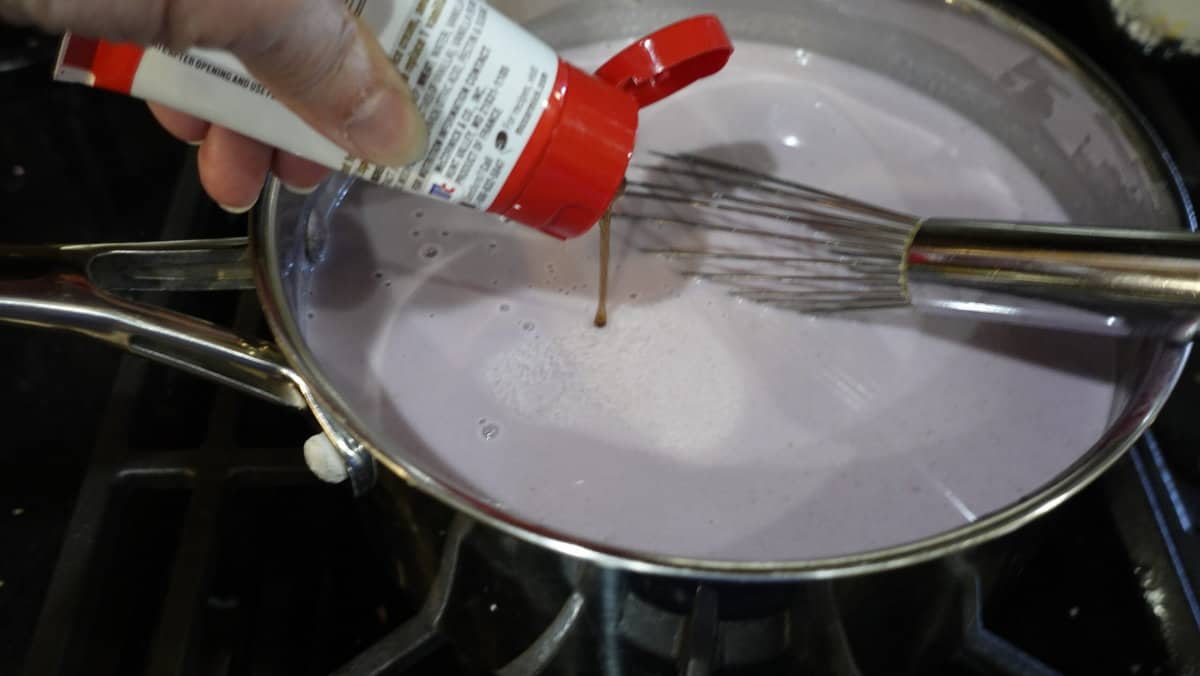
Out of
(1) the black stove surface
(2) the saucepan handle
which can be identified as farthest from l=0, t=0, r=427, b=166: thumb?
(1) the black stove surface

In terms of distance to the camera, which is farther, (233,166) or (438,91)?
(233,166)

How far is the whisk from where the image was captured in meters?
0.50

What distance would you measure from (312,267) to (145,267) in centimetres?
17

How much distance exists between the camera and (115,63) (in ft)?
1.40

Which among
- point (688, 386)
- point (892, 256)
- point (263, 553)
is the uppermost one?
point (892, 256)

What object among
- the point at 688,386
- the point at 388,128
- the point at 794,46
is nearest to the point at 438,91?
the point at 388,128

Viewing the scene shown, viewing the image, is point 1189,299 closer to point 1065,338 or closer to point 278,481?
point 1065,338

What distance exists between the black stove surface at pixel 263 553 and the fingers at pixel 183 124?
14 cm

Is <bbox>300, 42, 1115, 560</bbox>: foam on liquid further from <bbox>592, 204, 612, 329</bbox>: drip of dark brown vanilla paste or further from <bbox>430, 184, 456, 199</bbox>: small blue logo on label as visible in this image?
<bbox>430, 184, 456, 199</bbox>: small blue logo on label

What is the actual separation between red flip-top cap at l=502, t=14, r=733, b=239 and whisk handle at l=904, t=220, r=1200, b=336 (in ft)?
0.55

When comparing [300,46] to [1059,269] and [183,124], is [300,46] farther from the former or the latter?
[1059,269]

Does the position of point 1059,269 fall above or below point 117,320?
above

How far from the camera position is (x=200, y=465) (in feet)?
1.99

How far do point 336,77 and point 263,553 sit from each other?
35 centimetres
